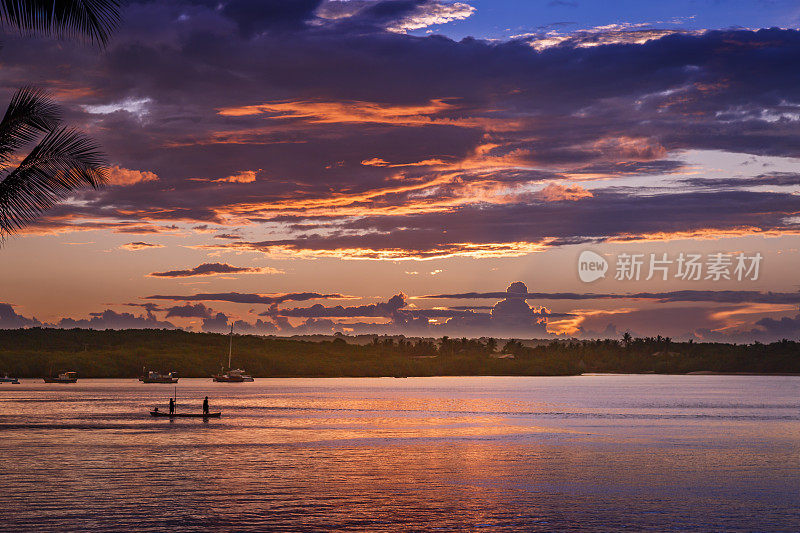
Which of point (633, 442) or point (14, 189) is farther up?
point (14, 189)

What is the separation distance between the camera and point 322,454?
79.6 meters

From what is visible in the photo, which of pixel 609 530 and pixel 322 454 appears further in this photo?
pixel 322 454

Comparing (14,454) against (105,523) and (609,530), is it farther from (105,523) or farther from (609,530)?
(609,530)

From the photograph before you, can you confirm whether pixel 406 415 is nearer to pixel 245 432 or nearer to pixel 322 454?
pixel 245 432

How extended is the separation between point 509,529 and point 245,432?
68398mm

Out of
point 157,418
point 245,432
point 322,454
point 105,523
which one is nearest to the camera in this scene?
point 105,523

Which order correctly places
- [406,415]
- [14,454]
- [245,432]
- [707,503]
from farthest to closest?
[406,415]
[245,432]
[14,454]
[707,503]

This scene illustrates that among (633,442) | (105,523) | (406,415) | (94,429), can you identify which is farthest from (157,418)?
(105,523)

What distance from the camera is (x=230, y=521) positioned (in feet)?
140

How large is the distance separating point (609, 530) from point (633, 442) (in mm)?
58659

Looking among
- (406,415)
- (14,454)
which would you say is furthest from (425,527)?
(406,415)

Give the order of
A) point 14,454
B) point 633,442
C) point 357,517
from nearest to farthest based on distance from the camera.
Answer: point 357,517
point 14,454
point 633,442

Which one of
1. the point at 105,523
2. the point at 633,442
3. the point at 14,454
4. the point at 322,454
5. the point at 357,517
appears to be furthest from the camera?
the point at 633,442

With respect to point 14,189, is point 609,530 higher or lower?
lower
